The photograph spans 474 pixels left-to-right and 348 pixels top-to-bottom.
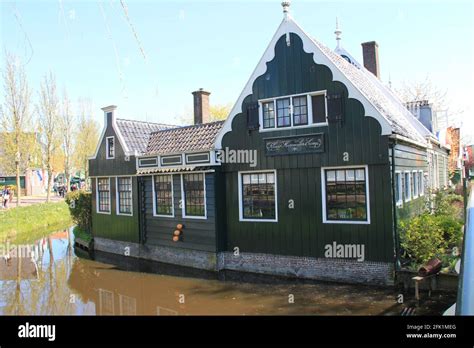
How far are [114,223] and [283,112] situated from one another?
993 cm

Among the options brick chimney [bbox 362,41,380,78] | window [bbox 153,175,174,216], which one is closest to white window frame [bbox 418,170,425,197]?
brick chimney [bbox 362,41,380,78]

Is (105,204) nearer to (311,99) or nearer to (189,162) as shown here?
(189,162)

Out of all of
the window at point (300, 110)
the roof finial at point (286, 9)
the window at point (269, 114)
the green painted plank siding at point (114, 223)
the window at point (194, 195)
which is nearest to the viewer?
the window at point (300, 110)

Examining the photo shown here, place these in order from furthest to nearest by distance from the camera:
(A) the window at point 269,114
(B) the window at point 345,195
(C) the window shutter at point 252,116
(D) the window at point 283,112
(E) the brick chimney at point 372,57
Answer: (E) the brick chimney at point 372,57 < (C) the window shutter at point 252,116 < (A) the window at point 269,114 < (D) the window at point 283,112 < (B) the window at point 345,195

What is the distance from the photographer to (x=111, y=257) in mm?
17062

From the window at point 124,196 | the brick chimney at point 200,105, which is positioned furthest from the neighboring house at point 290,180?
the brick chimney at point 200,105

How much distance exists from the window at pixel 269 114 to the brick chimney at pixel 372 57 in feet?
40.7

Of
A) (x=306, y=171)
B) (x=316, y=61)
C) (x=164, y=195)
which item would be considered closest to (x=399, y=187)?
(x=306, y=171)

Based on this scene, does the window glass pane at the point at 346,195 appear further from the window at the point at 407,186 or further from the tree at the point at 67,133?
the tree at the point at 67,133

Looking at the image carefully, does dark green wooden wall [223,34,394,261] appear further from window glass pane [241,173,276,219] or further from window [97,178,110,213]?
window [97,178,110,213]

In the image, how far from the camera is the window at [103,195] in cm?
1830
